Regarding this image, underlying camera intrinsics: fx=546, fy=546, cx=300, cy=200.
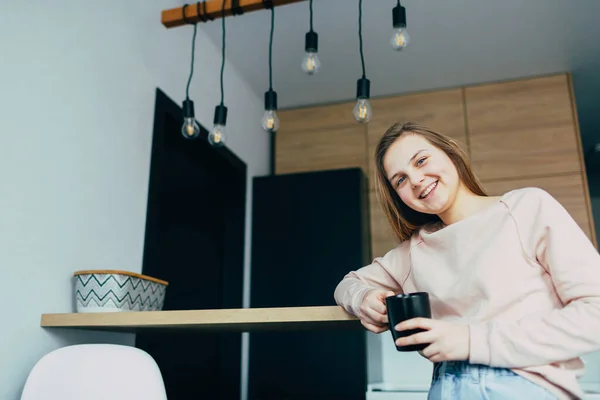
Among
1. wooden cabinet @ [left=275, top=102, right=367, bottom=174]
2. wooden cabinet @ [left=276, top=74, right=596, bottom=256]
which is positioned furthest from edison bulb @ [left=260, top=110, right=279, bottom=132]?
wooden cabinet @ [left=275, top=102, right=367, bottom=174]

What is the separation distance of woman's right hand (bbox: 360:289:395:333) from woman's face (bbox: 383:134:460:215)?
0.64 feet

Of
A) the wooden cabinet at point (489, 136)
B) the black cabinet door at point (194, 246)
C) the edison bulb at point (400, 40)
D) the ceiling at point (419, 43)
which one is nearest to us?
the edison bulb at point (400, 40)

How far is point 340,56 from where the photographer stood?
9.64ft

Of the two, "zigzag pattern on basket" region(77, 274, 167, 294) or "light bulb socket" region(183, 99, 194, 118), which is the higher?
"light bulb socket" region(183, 99, 194, 118)

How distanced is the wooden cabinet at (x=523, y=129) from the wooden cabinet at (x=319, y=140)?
68 cm

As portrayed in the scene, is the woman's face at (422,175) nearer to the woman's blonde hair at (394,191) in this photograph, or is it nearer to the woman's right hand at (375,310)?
the woman's blonde hair at (394,191)

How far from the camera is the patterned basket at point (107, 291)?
1.51 metres

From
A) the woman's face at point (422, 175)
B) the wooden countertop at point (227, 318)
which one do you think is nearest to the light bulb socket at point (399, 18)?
the woman's face at point (422, 175)

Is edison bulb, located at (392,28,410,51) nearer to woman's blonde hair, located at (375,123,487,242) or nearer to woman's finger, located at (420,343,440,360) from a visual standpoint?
woman's blonde hair, located at (375,123,487,242)

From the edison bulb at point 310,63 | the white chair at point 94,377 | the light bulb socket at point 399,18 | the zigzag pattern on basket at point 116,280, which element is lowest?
the white chair at point 94,377

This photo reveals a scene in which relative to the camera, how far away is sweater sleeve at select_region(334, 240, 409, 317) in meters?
1.14

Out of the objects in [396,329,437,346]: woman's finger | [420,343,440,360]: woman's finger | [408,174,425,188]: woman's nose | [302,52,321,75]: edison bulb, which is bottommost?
[420,343,440,360]: woman's finger

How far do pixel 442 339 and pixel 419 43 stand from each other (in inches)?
88.9

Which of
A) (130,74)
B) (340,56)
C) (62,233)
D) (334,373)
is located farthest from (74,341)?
(340,56)
